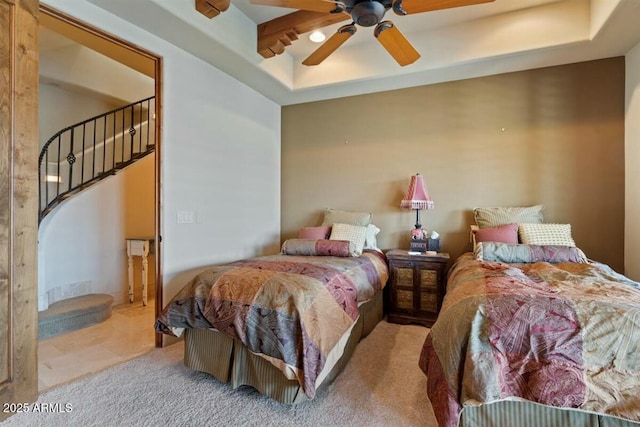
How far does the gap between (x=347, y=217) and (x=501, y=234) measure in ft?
5.32

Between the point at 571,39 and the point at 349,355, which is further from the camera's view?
the point at 571,39

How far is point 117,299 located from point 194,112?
262 centimetres

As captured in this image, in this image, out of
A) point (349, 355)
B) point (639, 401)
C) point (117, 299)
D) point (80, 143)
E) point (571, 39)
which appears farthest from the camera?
point (80, 143)

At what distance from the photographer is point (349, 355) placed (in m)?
2.35

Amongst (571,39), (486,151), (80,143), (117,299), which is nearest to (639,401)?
Result: (486,151)

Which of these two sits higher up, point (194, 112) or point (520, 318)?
point (194, 112)

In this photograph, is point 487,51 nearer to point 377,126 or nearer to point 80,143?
point 377,126

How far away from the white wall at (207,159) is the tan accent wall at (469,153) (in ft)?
1.81

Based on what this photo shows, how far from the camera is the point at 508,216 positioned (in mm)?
3059

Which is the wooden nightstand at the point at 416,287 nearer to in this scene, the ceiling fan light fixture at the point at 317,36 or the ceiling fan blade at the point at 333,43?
the ceiling fan blade at the point at 333,43

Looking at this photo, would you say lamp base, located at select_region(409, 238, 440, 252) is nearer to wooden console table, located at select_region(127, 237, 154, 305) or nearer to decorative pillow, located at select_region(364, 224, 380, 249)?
decorative pillow, located at select_region(364, 224, 380, 249)

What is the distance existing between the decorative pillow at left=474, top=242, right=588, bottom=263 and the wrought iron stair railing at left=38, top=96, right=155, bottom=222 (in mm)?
4168

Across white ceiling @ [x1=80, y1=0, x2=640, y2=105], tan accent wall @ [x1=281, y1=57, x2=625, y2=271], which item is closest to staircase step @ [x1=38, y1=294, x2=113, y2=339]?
tan accent wall @ [x1=281, y1=57, x2=625, y2=271]

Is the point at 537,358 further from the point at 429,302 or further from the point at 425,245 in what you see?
the point at 425,245
